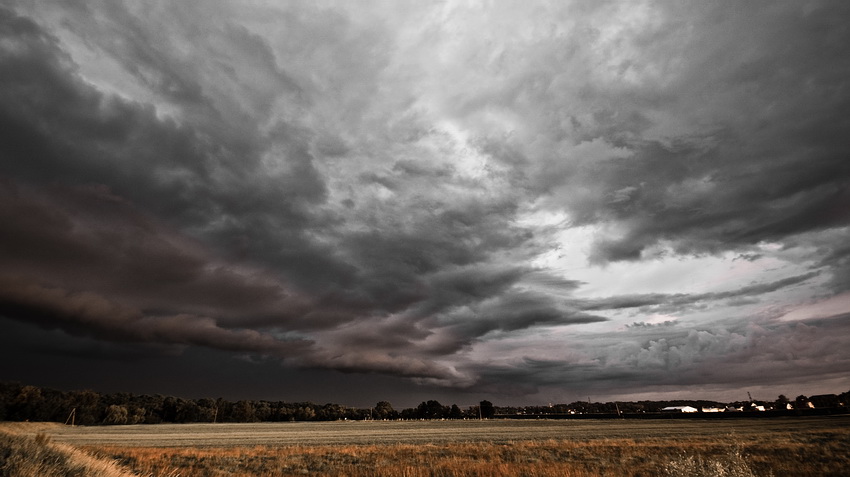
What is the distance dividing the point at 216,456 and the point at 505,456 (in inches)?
1017

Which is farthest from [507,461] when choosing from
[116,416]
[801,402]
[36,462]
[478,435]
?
[801,402]

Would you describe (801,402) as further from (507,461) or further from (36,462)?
(36,462)

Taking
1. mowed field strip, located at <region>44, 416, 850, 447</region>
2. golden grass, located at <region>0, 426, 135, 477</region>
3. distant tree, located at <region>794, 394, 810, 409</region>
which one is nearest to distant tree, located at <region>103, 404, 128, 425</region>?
mowed field strip, located at <region>44, 416, 850, 447</region>

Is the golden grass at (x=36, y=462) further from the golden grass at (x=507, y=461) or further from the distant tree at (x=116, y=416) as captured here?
the distant tree at (x=116, y=416)

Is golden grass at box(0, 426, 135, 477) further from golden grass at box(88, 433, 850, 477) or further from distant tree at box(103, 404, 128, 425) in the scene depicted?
distant tree at box(103, 404, 128, 425)

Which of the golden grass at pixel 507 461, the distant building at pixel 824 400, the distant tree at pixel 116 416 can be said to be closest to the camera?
the golden grass at pixel 507 461

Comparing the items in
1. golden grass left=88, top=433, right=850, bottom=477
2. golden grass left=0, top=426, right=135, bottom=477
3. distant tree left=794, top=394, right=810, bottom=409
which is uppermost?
golden grass left=0, top=426, right=135, bottom=477

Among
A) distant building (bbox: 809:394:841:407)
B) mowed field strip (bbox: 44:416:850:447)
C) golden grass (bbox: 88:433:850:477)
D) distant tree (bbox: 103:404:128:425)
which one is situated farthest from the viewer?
distant building (bbox: 809:394:841:407)

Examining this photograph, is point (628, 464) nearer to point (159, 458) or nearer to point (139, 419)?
point (159, 458)

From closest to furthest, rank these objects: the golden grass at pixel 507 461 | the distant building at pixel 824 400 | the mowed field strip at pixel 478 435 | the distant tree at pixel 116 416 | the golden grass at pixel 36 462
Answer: the golden grass at pixel 36 462 → the golden grass at pixel 507 461 → the mowed field strip at pixel 478 435 → the distant tree at pixel 116 416 → the distant building at pixel 824 400

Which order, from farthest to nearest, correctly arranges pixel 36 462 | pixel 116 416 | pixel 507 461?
pixel 116 416 < pixel 507 461 < pixel 36 462

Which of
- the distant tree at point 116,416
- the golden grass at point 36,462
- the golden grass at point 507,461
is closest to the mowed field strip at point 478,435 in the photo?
the golden grass at point 507,461

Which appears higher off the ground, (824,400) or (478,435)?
(478,435)

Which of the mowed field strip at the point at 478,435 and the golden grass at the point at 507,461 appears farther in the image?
the mowed field strip at the point at 478,435
